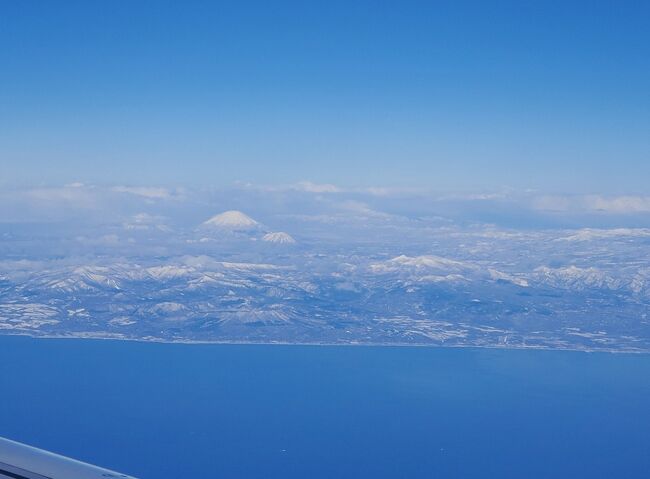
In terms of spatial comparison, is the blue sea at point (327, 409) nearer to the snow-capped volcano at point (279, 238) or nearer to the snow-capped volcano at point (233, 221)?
the snow-capped volcano at point (279, 238)

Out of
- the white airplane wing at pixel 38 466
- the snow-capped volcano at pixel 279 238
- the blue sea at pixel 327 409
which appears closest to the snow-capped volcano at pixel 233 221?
the snow-capped volcano at pixel 279 238

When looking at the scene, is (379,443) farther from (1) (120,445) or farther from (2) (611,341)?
(2) (611,341)

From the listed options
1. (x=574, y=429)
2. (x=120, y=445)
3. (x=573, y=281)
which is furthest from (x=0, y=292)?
(x=573, y=281)

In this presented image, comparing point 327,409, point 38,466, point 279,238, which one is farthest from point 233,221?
point 38,466

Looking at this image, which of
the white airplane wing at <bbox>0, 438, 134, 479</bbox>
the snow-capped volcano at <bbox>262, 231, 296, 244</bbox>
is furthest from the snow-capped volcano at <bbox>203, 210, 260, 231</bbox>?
the white airplane wing at <bbox>0, 438, 134, 479</bbox>

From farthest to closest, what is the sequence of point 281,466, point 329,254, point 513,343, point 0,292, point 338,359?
1. point 329,254
2. point 0,292
3. point 513,343
4. point 338,359
5. point 281,466

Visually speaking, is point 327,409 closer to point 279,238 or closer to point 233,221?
point 279,238
